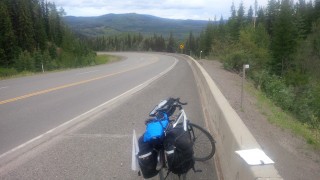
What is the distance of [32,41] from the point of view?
8156 centimetres

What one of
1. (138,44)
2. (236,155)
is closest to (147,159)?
(236,155)

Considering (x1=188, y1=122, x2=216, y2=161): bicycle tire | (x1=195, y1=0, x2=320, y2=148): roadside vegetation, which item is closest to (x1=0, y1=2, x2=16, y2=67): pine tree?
(x1=195, y1=0, x2=320, y2=148): roadside vegetation

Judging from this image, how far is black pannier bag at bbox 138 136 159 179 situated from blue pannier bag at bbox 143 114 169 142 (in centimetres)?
9

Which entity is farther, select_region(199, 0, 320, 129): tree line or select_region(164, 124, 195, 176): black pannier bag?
select_region(199, 0, 320, 129): tree line

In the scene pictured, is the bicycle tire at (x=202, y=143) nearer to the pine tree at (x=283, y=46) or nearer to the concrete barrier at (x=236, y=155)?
A: the concrete barrier at (x=236, y=155)

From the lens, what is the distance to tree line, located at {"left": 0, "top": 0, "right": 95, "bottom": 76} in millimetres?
70562

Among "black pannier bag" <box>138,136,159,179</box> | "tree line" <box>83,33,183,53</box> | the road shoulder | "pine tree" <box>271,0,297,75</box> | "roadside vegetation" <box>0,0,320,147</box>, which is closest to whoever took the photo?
"black pannier bag" <box>138,136,159,179</box>

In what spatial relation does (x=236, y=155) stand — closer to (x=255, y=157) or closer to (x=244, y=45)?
(x=255, y=157)

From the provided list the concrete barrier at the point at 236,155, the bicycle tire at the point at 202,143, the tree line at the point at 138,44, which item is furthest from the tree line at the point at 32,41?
the tree line at the point at 138,44

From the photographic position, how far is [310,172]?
681 cm

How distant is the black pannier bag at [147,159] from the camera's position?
201 inches

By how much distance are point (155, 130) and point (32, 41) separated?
81803mm

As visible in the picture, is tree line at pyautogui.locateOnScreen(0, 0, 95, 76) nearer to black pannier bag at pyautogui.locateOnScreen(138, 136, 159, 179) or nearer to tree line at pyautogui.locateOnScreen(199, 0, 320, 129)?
tree line at pyautogui.locateOnScreen(199, 0, 320, 129)

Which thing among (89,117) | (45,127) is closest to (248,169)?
(45,127)
